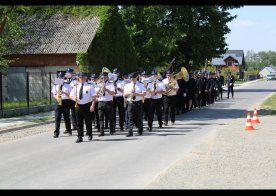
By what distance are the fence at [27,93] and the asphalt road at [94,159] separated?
7.88 metres

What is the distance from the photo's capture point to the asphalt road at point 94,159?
7.75m

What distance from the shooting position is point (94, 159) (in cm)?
1028

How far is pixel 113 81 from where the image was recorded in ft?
52.6

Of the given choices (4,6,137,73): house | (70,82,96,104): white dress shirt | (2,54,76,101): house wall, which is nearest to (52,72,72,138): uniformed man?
(70,82,96,104): white dress shirt

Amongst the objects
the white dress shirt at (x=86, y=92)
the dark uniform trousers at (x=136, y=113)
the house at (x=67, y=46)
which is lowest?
the dark uniform trousers at (x=136, y=113)

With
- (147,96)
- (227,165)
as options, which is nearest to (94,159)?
(227,165)

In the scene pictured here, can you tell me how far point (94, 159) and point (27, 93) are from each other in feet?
47.0

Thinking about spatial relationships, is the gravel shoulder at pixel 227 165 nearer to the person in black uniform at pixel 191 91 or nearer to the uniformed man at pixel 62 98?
the uniformed man at pixel 62 98

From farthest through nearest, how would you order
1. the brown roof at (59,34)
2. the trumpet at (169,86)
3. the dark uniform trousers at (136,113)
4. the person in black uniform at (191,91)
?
the brown roof at (59,34) → the person in black uniform at (191,91) → the trumpet at (169,86) → the dark uniform trousers at (136,113)

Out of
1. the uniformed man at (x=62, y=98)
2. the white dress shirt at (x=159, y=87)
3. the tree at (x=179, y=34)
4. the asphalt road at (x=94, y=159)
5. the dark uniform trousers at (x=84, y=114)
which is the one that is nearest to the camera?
the asphalt road at (x=94, y=159)


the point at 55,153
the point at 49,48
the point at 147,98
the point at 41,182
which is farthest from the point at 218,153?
the point at 49,48

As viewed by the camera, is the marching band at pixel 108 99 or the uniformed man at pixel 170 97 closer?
the marching band at pixel 108 99

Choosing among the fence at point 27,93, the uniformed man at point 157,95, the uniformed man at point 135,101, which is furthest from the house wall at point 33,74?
the uniformed man at point 135,101

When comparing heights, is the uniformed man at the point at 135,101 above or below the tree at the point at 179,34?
below
